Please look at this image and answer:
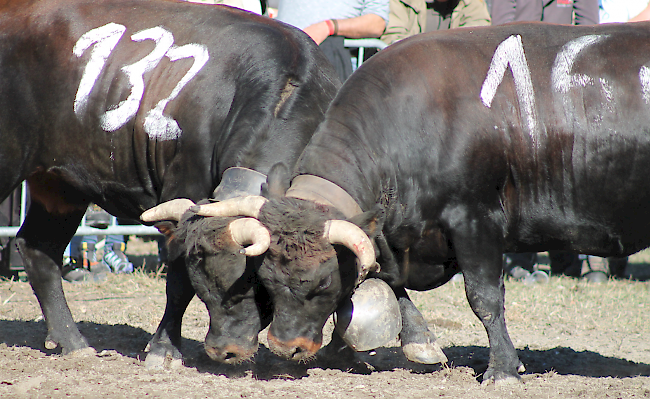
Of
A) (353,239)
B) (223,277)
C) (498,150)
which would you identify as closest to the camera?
(353,239)

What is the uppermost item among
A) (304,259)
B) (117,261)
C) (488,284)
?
(304,259)

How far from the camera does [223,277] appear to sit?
3.53 meters

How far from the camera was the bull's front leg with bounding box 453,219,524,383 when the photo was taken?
12.7 feet

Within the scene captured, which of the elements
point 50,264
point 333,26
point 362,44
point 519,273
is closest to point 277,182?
point 50,264

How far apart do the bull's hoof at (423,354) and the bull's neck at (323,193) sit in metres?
1.22

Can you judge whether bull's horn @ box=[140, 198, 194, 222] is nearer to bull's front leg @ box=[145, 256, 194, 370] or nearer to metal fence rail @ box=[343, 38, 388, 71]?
bull's front leg @ box=[145, 256, 194, 370]

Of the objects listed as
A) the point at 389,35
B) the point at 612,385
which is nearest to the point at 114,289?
the point at 389,35

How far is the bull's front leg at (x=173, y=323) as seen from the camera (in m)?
4.30

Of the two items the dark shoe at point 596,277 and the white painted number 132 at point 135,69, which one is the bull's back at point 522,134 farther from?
the dark shoe at point 596,277

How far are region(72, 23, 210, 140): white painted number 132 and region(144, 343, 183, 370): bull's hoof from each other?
1370 millimetres

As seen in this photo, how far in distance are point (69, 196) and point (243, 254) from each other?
2193 mm

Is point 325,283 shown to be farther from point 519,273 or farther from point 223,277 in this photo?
point 519,273

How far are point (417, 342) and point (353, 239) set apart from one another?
143 centimetres

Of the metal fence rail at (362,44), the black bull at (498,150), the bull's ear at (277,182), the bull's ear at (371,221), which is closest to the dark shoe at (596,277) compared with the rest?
the metal fence rail at (362,44)
